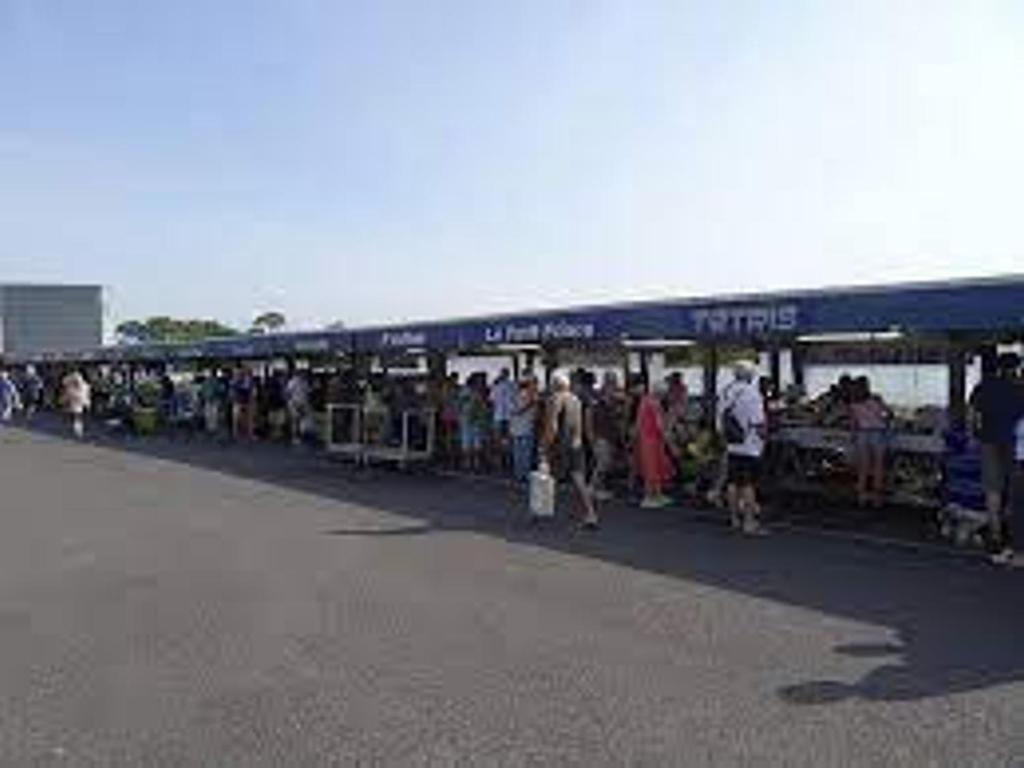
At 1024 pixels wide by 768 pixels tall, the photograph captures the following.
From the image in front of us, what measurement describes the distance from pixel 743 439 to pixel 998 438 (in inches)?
100

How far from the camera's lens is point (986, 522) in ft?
43.7

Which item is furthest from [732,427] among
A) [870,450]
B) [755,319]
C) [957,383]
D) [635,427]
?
[635,427]

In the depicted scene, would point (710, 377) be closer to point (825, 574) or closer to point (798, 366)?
point (798, 366)

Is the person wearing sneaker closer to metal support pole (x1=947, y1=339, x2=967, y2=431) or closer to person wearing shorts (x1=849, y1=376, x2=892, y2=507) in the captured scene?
person wearing shorts (x1=849, y1=376, x2=892, y2=507)

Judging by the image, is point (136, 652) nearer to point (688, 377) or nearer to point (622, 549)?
point (622, 549)

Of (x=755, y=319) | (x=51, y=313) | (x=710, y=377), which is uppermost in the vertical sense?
(x=51, y=313)

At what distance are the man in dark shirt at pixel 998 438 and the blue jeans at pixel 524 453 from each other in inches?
331

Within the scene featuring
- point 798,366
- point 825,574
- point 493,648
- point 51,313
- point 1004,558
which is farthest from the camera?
point 51,313

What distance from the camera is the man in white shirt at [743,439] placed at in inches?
563

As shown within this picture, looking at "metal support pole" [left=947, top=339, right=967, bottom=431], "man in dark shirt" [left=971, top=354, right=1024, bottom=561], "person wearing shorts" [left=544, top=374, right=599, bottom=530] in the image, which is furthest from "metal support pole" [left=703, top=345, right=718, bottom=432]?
"man in dark shirt" [left=971, top=354, right=1024, bottom=561]

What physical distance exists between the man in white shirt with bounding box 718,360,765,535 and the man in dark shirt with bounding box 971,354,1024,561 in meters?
2.13

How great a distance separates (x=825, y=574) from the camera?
1185cm

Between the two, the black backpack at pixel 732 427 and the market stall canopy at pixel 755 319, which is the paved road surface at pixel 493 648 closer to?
the black backpack at pixel 732 427

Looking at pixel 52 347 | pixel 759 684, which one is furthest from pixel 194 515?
pixel 52 347
